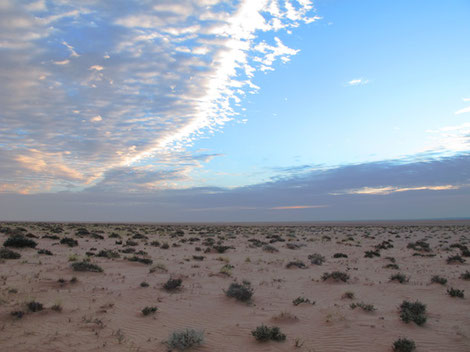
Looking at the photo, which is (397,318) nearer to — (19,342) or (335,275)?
(335,275)

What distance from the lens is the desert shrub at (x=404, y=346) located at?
709cm

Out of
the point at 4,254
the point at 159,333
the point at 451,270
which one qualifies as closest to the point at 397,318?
the point at 159,333

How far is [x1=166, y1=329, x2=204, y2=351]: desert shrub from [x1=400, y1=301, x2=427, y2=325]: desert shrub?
6069mm

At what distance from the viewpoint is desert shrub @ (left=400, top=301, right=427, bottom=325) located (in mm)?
8805

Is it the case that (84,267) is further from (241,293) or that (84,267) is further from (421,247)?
(421,247)

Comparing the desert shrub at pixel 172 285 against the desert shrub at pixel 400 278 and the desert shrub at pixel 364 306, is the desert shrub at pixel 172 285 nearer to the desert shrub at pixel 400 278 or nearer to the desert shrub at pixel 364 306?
the desert shrub at pixel 364 306

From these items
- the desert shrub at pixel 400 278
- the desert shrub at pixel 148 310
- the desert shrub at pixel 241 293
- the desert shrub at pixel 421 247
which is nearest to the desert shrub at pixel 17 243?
the desert shrub at pixel 148 310

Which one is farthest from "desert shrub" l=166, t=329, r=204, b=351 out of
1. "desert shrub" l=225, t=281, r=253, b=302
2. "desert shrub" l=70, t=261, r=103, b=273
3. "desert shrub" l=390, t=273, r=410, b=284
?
"desert shrub" l=390, t=273, r=410, b=284

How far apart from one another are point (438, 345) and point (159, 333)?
23.6 feet

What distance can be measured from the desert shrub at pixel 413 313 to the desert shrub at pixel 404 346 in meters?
1.78

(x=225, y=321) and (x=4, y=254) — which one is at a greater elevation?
(x=4, y=254)

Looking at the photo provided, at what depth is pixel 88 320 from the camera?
8.58 meters

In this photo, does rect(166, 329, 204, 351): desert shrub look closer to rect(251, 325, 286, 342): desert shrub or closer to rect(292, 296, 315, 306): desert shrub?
rect(251, 325, 286, 342): desert shrub

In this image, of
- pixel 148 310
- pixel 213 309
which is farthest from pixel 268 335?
pixel 148 310
